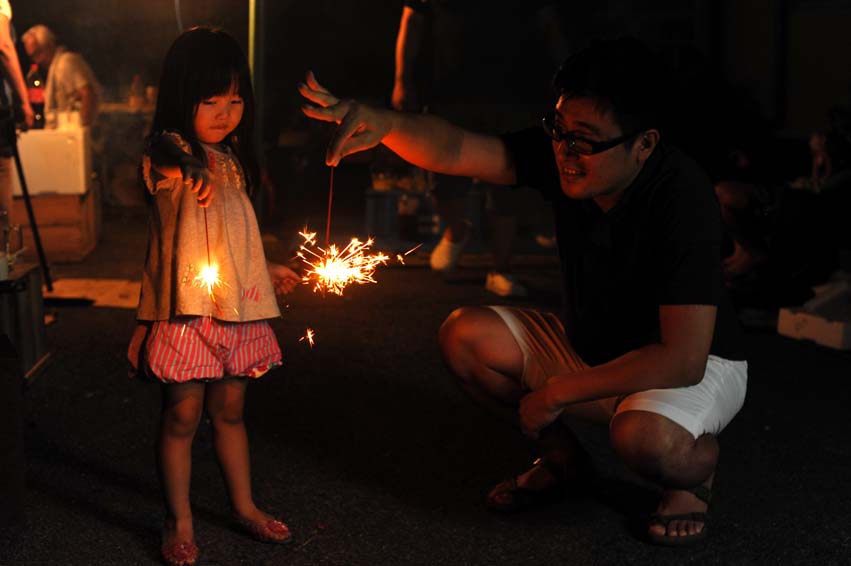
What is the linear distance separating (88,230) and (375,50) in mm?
2712

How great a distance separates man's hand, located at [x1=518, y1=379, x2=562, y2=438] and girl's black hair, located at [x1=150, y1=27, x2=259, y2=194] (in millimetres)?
1007

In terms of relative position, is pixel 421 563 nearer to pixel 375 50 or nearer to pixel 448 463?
pixel 448 463

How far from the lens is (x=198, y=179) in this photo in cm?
240

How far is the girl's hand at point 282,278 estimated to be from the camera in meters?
2.86

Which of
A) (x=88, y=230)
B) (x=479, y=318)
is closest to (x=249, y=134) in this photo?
(x=479, y=318)

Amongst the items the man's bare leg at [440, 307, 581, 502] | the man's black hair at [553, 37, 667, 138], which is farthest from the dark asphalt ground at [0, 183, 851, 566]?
the man's black hair at [553, 37, 667, 138]

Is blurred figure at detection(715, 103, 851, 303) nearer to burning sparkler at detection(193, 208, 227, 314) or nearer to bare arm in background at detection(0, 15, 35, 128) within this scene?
bare arm in background at detection(0, 15, 35, 128)

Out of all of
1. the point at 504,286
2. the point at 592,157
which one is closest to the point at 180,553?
the point at 592,157

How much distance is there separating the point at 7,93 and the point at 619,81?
377cm

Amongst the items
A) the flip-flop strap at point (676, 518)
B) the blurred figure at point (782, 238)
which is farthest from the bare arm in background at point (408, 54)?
the flip-flop strap at point (676, 518)

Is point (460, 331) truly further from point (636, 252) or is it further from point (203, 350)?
point (203, 350)

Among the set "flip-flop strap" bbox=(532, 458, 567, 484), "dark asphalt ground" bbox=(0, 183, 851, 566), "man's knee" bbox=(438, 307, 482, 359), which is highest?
"man's knee" bbox=(438, 307, 482, 359)

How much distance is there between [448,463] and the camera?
345 centimetres

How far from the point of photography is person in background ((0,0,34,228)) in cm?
493
